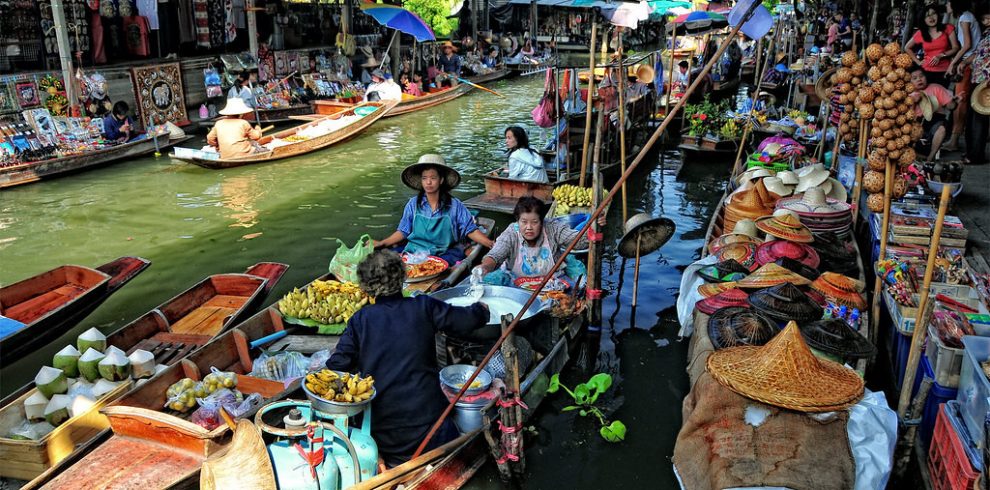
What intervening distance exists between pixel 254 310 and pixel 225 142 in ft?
22.1

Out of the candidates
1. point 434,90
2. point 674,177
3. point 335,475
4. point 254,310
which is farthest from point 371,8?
point 335,475

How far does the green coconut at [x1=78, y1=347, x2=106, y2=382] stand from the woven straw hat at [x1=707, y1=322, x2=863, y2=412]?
4.13m

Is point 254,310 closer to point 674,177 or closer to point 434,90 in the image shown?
point 674,177

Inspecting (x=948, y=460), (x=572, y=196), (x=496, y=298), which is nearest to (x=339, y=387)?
(x=496, y=298)

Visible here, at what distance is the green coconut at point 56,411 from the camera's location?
13.9ft

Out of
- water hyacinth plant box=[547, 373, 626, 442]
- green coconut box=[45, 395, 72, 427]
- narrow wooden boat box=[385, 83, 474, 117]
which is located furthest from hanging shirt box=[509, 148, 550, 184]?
narrow wooden boat box=[385, 83, 474, 117]

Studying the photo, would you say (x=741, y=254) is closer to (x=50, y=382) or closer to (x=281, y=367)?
(x=281, y=367)

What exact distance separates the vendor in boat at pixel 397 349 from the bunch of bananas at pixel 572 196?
5.30 metres

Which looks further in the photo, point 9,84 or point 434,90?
point 434,90

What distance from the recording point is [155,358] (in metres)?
5.20

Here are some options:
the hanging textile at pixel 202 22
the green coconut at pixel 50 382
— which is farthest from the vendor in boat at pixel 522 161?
the hanging textile at pixel 202 22

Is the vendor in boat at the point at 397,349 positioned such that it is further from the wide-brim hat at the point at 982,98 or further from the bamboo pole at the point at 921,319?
the wide-brim hat at the point at 982,98

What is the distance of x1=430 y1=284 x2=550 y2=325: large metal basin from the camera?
512cm

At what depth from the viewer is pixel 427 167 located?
20.5 feet
